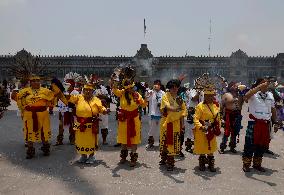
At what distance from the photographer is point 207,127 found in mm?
6930

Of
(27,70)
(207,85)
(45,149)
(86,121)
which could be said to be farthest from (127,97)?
(27,70)

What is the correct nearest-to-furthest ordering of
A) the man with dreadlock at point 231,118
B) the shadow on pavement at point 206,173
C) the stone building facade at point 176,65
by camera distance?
1. the shadow on pavement at point 206,173
2. the man with dreadlock at point 231,118
3. the stone building facade at point 176,65

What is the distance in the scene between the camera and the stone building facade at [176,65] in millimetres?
64125

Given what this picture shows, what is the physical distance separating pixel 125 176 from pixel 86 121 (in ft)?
4.46

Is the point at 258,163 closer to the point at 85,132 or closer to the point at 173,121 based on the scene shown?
the point at 173,121

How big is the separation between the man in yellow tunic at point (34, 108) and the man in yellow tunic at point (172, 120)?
2.33 meters

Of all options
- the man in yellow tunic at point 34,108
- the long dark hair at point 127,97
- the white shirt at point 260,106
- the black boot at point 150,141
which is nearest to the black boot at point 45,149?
the man in yellow tunic at point 34,108

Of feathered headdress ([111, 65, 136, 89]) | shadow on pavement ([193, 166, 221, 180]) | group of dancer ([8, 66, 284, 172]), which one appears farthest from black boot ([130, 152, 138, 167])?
feathered headdress ([111, 65, 136, 89])

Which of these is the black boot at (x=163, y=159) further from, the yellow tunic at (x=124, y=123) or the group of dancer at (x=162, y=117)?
the yellow tunic at (x=124, y=123)

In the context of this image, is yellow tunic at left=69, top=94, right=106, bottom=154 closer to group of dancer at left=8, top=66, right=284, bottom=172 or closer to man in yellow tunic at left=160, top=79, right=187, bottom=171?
group of dancer at left=8, top=66, right=284, bottom=172

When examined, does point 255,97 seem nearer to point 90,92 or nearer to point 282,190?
point 282,190

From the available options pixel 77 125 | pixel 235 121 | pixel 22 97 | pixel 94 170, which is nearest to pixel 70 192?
pixel 94 170

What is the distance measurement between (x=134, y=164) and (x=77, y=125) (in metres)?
1.35

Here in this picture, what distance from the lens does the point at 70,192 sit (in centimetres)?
576
